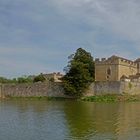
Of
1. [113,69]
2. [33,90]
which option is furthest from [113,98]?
[33,90]

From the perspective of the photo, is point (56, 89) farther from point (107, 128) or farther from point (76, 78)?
point (107, 128)

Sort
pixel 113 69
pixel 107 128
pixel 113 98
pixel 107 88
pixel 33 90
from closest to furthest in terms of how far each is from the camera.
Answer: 1. pixel 107 128
2. pixel 113 98
3. pixel 107 88
4. pixel 113 69
5. pixel 33 90

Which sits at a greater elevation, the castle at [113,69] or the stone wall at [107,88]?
the castle at [113,69]

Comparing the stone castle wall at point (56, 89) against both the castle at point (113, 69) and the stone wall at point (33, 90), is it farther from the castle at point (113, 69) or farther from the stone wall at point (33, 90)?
the castle at point (113, 69)

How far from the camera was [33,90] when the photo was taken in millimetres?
64188

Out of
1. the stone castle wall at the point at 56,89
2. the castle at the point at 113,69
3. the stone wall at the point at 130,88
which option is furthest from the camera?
the castle at the point at 113,69

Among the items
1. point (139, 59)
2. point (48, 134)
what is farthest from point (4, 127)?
point (139, 59)

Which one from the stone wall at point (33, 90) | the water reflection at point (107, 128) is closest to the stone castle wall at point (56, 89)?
the stone wall at point (33, 90)

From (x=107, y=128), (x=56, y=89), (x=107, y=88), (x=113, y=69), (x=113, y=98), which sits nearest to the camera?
(x=107, y=128)

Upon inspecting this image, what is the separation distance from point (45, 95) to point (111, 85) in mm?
11425

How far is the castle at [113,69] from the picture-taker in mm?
62625

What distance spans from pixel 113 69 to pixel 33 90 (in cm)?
1320

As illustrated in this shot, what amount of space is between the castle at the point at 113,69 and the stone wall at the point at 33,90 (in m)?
6.93

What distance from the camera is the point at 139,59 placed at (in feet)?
238
